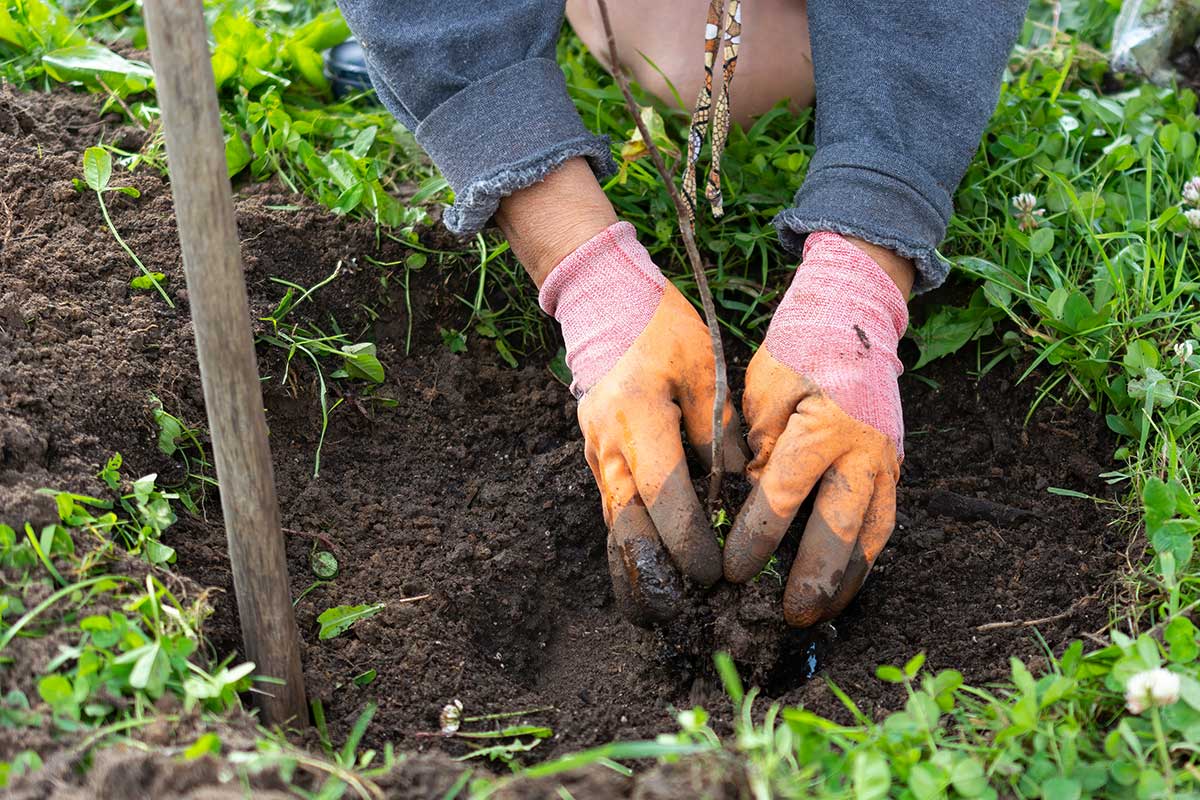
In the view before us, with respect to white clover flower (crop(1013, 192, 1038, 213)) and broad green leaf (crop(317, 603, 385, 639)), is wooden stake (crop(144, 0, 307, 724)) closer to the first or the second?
broad green leaf (crop(317, 603, 385, 639))

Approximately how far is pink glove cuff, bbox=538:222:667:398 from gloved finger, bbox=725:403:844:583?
0.99 ft

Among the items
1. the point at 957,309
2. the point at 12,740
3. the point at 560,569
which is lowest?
the point at 560,569

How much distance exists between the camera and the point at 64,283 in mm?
1943

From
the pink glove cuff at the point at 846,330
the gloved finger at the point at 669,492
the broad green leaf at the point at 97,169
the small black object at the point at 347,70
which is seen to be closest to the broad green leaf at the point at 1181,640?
the pink glove cuff at the point at 846,330

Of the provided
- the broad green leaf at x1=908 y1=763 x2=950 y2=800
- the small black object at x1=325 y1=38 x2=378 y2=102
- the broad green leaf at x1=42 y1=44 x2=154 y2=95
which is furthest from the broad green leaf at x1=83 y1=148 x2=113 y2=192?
the broad green leaf at x1=908 y1=763 x2=950 y2=800

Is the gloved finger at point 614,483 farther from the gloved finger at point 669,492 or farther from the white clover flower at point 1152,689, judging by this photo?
the white clover flower at point 1152,689

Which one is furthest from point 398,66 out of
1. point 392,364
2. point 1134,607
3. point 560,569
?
point 1134,607

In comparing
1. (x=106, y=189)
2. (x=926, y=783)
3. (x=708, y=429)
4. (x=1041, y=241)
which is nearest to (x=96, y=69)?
(x=106, y=189)

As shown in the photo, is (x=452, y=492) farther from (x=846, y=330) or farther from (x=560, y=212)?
(x=846, y=330)

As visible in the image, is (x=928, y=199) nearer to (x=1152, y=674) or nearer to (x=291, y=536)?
(x=1152, y=674)

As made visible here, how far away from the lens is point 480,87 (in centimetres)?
191

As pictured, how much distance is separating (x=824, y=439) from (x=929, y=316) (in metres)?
0.69

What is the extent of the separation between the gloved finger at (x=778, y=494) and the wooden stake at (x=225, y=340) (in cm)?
65

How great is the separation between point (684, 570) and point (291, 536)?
664mm
